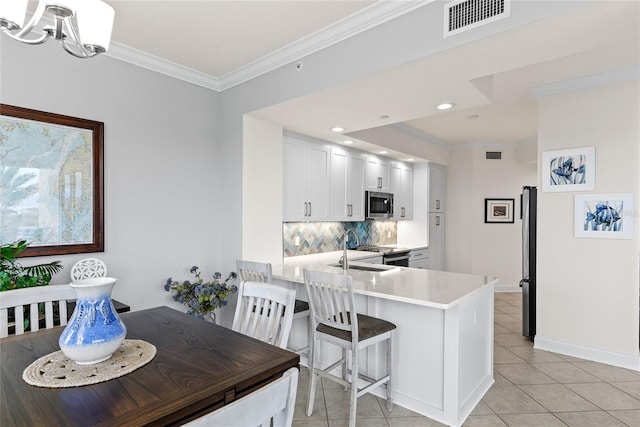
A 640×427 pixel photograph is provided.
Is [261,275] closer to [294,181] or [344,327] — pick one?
[344,327]

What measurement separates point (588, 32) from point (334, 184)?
3048mm

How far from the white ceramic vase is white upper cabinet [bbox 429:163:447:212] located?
5.66 meters

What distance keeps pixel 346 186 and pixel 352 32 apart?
98.0 inches

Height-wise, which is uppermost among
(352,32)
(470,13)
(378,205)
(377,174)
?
(352,32)

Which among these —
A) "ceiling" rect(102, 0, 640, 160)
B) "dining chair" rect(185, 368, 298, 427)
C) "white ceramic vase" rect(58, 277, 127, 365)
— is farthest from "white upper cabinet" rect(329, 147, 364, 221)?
"dining chair" rect(185, 368, 298, 427)

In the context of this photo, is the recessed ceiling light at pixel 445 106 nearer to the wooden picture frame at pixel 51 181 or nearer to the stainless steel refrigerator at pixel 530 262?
the stainless steel refrigerator at pixel 530 262

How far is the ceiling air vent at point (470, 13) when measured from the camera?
1.85 metres

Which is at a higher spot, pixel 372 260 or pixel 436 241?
pixel 436 241

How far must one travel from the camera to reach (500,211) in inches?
254

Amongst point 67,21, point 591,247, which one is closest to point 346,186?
point 591,247

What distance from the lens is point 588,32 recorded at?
6.10 feet

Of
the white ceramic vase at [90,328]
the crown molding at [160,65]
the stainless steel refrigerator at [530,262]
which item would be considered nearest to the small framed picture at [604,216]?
the stainless steel refrigerator at [530,262]

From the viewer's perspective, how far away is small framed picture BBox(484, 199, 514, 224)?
643cm

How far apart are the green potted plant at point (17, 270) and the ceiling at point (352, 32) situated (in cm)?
167
